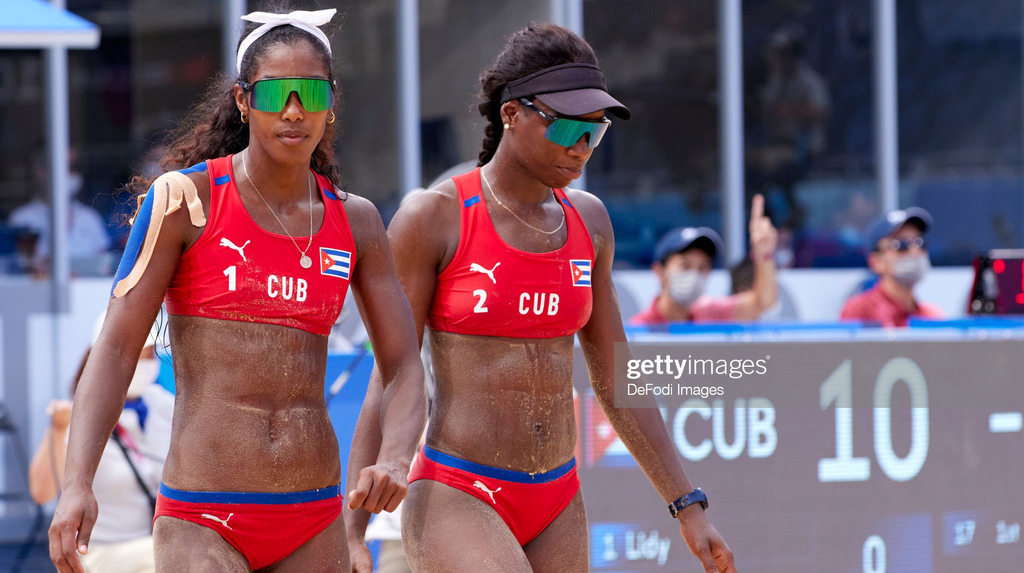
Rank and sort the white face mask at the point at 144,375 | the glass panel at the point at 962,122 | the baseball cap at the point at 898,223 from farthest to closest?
the glass panel at the point at 962,122 → the baseball cap at the point at 898,223 → the white face mask at the point at 144,375

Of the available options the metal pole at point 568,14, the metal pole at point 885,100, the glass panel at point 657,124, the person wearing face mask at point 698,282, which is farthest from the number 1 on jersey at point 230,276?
the metal pole at point 885,100

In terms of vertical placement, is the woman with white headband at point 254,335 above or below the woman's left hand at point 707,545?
above

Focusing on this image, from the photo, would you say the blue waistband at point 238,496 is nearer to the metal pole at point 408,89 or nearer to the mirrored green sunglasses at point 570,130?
the mirrored green sunglasses at point 570,130

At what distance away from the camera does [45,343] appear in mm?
8578

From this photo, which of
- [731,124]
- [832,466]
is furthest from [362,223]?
[731,124]

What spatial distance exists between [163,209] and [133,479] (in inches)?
131

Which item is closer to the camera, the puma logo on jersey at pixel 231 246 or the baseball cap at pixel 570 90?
the puma logo on jersey at pixel 231 246

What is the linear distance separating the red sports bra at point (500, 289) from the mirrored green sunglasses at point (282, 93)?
0.65m

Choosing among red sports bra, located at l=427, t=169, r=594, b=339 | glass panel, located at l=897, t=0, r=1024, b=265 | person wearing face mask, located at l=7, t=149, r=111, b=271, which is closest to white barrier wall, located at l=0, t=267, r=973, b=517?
person wearing face mask, located at l=7, t=149, r=111, b=271

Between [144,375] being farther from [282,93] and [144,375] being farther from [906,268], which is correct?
[906,268]

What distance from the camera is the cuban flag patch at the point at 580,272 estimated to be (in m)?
3.38

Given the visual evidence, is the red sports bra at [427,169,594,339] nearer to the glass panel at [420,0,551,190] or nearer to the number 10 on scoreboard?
the number 10 on scoreboard

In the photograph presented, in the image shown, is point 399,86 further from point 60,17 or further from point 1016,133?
point 1016,133

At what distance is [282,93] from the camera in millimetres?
2791
